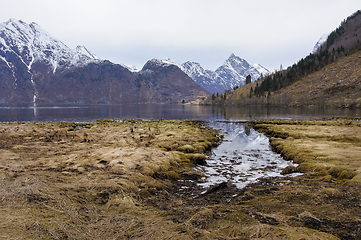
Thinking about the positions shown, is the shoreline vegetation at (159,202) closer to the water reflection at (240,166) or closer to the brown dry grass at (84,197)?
the brown dry grass at (84,197)

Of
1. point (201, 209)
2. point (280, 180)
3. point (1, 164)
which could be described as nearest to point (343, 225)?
point (201, 209)

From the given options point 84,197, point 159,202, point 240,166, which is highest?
point 84,197

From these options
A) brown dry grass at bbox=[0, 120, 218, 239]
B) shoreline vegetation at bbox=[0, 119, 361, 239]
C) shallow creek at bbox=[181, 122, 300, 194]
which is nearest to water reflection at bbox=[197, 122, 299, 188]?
shallow creek at bbox=[181, 122, 300, 194]

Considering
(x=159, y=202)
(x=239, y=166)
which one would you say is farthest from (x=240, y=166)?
(x=159, y=202)

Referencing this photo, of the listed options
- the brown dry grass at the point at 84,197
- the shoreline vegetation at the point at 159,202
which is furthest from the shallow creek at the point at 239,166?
the brown dry grass at the point at 84,197

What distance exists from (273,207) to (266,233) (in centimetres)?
301

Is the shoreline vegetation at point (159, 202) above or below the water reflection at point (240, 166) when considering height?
above

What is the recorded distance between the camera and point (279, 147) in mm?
26625

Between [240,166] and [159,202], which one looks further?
[240,166]

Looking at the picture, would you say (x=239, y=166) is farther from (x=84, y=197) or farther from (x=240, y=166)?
(x=84, y=197)

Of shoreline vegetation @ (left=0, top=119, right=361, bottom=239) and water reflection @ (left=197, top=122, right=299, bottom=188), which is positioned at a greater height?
shoreline vegetation @ (left=0, top=119, right=361, bottom=239)

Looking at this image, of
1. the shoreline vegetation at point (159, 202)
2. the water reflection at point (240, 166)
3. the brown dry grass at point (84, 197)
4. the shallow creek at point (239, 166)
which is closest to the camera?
the brown dry grass at point (84, 197)

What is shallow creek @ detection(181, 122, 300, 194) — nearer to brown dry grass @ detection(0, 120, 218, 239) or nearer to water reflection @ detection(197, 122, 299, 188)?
water reflection @ detection(197, 122, 299, 188)

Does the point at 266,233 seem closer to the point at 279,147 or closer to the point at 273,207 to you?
the point at 273,207
